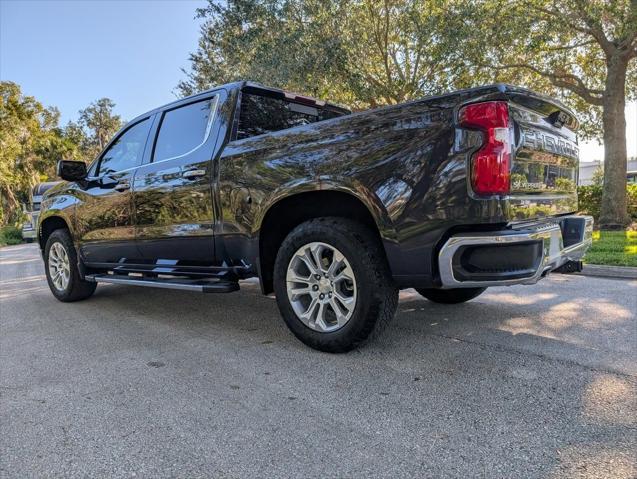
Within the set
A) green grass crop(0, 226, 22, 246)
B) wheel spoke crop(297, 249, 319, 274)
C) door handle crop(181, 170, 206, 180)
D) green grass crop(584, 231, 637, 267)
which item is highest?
door handle crop(181, 170, 206, 180)

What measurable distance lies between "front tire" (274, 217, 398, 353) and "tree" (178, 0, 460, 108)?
8.69 meters

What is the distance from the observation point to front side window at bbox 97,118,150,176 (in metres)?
4.69

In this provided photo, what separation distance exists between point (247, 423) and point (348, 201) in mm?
1604

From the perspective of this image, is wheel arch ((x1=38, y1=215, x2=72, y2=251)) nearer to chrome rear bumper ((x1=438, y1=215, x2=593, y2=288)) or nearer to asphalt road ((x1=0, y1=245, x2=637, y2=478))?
asphalt road ((x1=0, y1=245, x2=637, y2=478))

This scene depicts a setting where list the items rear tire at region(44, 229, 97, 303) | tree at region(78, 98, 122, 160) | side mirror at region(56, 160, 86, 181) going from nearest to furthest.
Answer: side mirror at region(56, 160, 86, 181)
rear tire at region(44, 229, 97, 303)
tree at region(78, 98, 122, 160)

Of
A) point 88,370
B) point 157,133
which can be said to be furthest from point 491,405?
point 157,133

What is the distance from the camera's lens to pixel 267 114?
409 centimetres

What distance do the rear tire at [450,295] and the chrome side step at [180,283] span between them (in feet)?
6.11

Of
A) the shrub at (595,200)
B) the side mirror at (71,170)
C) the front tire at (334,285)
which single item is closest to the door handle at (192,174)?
the front tire at (334,285)

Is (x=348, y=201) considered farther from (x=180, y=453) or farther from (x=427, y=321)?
(x=180, y=453)

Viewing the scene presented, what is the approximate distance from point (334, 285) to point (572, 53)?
13.3m

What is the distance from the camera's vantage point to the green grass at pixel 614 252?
6493 millimetres

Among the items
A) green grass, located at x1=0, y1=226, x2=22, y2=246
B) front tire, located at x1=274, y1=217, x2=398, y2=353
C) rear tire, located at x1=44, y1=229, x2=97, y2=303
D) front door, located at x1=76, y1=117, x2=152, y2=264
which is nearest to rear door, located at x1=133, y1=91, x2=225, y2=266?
front door, located at x1=76, y1=117, x2=152, y2=264

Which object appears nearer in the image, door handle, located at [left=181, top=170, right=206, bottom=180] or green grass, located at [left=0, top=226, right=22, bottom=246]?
door handle, located at [left=181, top=170, right=206, bottom=180]
